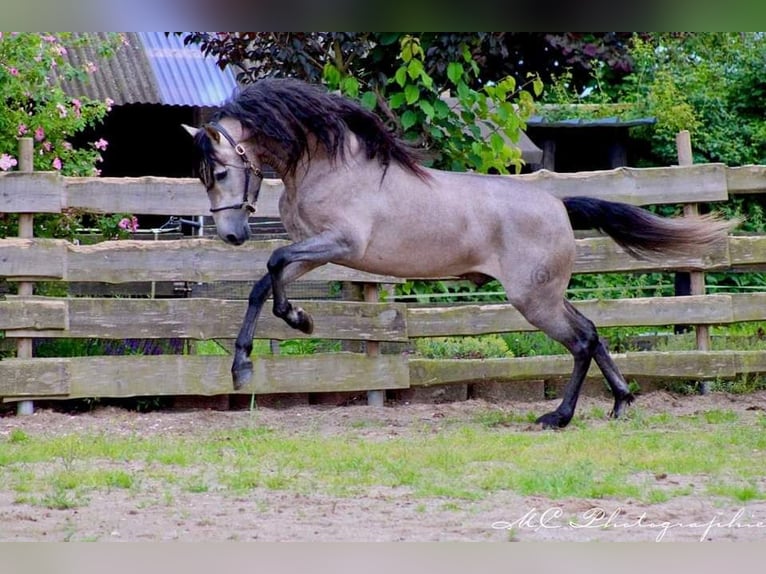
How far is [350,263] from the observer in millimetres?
6219

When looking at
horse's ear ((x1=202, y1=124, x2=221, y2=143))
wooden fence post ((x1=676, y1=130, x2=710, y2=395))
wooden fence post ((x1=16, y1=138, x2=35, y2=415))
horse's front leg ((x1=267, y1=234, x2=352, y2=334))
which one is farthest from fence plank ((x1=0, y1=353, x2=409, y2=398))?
wooden fence post ((x1=676, y1=130, x2=710, y2=395))

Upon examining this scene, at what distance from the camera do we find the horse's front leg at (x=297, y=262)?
5836 millimetres

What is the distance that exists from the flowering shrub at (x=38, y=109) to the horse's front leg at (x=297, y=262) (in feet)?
7.42

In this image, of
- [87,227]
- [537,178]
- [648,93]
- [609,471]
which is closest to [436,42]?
[537,178]

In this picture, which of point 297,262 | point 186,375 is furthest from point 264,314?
point 297,262

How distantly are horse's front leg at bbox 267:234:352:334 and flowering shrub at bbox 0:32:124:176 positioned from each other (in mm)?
2260

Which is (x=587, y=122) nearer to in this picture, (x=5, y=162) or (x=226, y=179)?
(x=5, y=162)

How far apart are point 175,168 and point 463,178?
763cm

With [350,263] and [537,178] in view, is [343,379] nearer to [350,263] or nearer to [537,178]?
[350,263]

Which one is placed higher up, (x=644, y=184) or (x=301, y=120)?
(x=301, y=120)

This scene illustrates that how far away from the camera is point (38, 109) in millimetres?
7492

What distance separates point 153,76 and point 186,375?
7.19 metres

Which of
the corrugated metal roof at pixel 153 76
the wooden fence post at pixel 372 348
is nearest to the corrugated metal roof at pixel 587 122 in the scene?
the corrugated metal roof at pixel 153 76

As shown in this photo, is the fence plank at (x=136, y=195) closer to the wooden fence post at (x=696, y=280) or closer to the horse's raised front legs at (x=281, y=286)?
the horse's raised front legs at (x=281, y=286)
